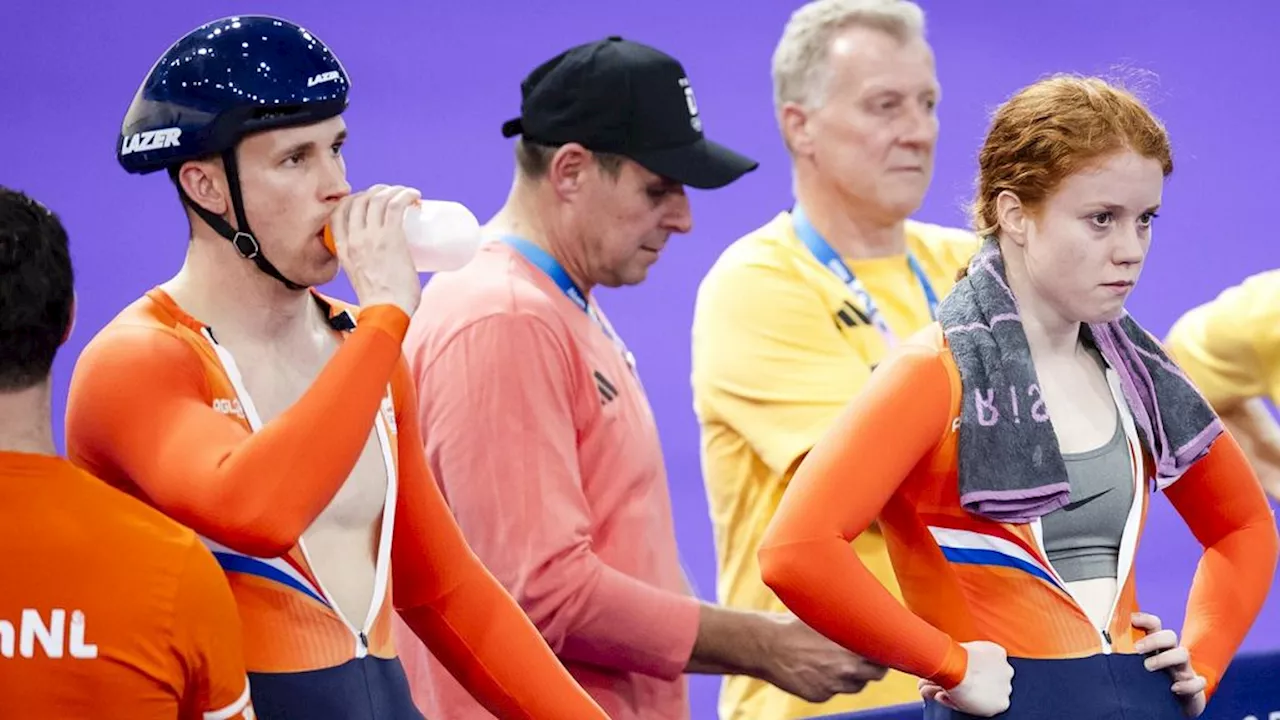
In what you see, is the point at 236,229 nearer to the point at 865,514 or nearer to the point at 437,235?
the point at 437,235

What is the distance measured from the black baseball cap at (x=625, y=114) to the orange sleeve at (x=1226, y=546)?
0.97 m

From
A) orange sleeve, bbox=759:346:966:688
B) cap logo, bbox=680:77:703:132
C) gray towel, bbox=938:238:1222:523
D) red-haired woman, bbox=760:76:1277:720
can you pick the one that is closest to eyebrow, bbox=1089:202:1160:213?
red-haired woman, bbox=760:76:1277:720

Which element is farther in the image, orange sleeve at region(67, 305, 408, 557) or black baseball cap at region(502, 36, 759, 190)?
black baseball cap at region(502, 36, 759, 190)

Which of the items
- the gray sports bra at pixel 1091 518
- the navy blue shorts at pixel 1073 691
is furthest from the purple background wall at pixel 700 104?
the navy blue shorts at pixel 1073 691

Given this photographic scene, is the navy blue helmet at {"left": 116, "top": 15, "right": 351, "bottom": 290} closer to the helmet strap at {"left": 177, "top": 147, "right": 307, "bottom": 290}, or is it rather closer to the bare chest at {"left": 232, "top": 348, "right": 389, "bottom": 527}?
the helmet strap at {"left": 177, "top": 147, "right": 307, "bottom": 290}

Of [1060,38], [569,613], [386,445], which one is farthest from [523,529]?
[1060,38]

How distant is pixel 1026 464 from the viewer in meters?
2.67

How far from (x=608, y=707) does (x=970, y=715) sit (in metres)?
0.75

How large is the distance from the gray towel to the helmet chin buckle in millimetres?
901

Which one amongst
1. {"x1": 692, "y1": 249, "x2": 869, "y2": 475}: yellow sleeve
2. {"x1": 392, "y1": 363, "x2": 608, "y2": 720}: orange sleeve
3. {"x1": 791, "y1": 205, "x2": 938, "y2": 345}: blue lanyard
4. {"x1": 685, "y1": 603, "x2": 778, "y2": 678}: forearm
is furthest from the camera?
{"x1": 791, "y1": 205, "x2": 938, "y2": 345}: blue lanyard

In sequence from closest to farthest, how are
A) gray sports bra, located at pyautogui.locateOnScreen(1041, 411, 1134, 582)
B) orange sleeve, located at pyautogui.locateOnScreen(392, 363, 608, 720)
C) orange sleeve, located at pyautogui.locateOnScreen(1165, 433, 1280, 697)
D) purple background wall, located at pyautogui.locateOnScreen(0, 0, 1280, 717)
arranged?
orange sleeve, located at pyautogui.locateOnScreen(392, 363, 608, 720)
gray sports bra, located at pyautogui.locateOnScreen(1041, 411, 1134, 582)
orange sleeve, located at pyautogui.locateOnScreen(1165, 433, 1280, 697)
purple background wall, located at pyautogui.locateOnScreen(0, 0, 1280, 717)

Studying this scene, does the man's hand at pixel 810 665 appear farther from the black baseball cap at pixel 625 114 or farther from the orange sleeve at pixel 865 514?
the black baseball cap at pixel 625 114

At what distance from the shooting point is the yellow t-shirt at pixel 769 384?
3.72 m

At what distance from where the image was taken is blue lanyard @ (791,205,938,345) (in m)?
3.95
